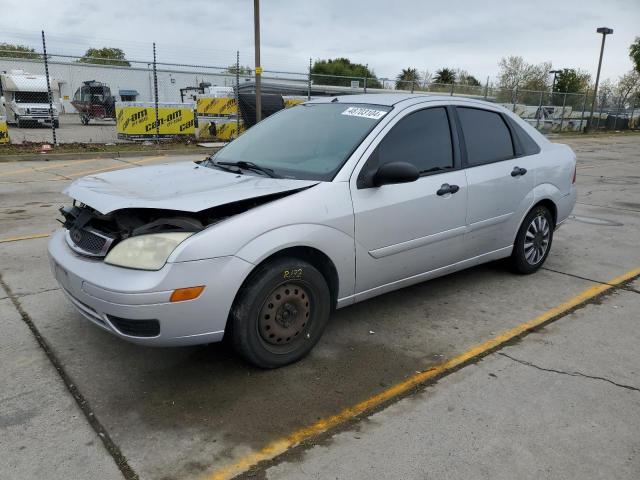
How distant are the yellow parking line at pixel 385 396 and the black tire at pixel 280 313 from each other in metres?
0.56

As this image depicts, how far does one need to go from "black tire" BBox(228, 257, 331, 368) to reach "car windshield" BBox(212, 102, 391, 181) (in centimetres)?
68

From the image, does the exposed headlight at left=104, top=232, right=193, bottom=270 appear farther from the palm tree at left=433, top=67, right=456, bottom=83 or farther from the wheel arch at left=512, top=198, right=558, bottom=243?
the palm tree at left=433, top=67, right=456, bottom=83

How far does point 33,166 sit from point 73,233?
34.2ft

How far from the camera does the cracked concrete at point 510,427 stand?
2.44 meters

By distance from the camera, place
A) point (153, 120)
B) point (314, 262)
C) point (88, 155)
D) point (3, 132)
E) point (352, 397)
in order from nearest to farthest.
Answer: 1. point (352, 397)
2. point (314, 262)
3. point (88, 155)
4. point (3, 132)
5. point (153, 120)

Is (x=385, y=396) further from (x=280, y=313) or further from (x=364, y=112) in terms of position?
(x=364, y=112)

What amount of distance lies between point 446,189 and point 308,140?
107 centimetres

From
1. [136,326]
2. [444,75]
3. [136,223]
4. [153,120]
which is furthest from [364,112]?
[444,75]

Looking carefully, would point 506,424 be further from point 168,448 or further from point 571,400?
point 168,448

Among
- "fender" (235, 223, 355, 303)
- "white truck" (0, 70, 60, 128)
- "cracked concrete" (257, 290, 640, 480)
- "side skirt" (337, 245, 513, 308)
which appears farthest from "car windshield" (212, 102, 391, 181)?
"white truck" (0, 70, 60, 128)

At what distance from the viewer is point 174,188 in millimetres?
3236

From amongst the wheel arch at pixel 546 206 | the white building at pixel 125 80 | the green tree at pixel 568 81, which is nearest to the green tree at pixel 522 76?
the green tree at pixel 568 81

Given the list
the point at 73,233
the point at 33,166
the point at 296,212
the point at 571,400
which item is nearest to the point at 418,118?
the point at 296,212

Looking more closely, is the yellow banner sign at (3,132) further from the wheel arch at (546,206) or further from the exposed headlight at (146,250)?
the wheel arch at (546,206)
